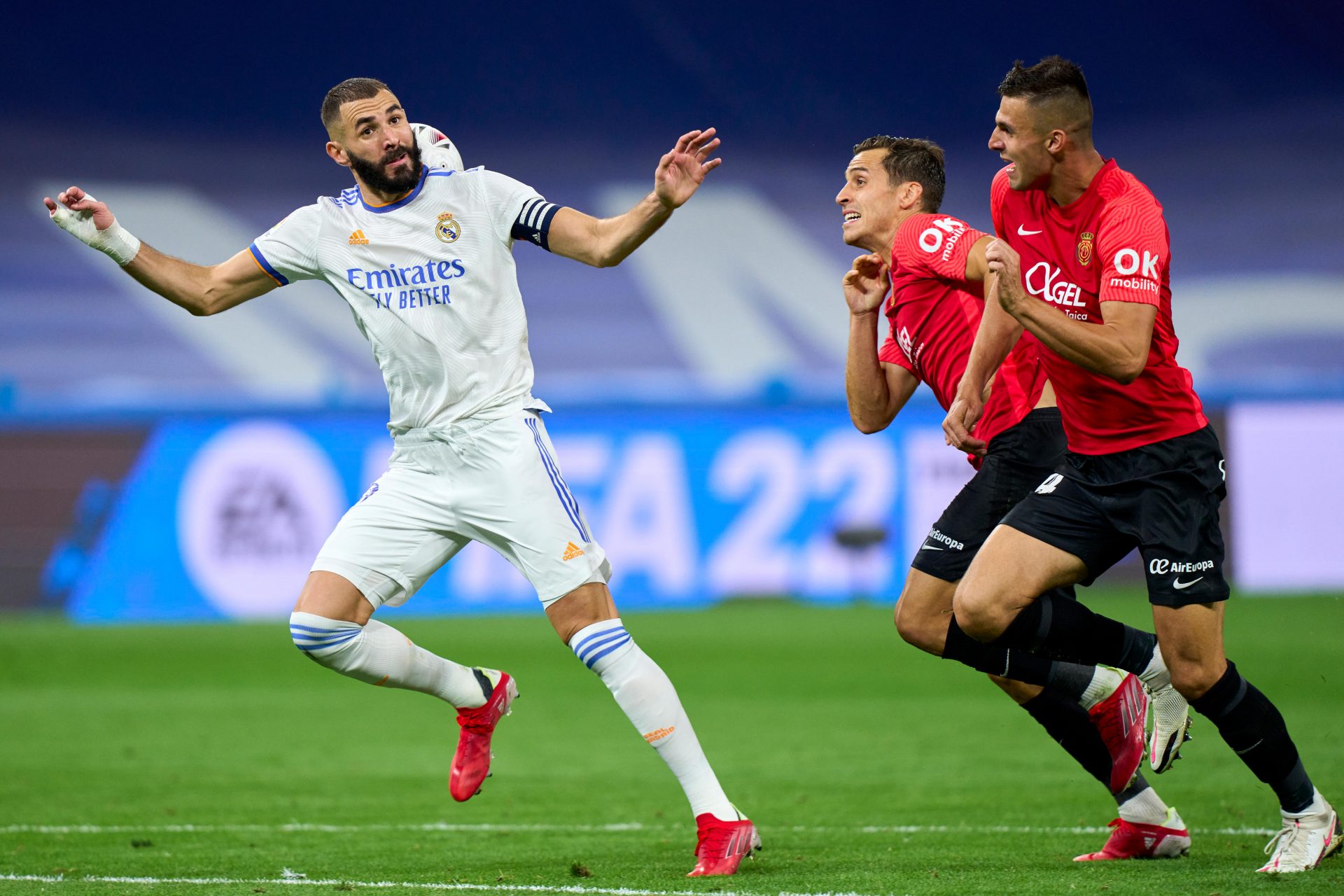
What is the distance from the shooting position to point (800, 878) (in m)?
4.61

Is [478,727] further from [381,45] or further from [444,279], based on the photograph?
[381,45]

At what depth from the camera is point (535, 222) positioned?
520cm

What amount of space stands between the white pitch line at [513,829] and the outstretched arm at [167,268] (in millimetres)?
2066

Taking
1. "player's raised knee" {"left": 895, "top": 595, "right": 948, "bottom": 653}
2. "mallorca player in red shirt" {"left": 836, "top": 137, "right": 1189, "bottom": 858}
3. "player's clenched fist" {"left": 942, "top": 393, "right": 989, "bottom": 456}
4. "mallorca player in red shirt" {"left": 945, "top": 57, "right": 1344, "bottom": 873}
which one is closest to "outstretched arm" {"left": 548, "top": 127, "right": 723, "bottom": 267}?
"mallorca player in red shirt" {"left": 836, "top": 137, "right": 1189, "bottom": 858}

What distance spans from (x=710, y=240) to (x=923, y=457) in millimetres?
11017

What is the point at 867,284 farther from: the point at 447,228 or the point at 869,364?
the point at 447,228

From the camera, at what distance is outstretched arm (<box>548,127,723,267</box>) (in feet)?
16.1

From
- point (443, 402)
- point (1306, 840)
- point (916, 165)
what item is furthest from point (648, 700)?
point (916, 165)

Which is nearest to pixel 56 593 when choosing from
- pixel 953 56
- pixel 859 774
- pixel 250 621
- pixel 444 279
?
→ pixel 250 621

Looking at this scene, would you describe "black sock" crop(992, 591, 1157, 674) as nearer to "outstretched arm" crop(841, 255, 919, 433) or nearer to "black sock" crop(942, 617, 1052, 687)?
"black sock" crop(942, 617, 1052, 687)

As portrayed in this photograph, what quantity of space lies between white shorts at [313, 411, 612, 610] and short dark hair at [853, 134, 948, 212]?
1628 mm

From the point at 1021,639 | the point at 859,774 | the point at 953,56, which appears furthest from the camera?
the point at 953,56

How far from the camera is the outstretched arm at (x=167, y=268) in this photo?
5.34 metres

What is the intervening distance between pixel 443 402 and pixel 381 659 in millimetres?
894
